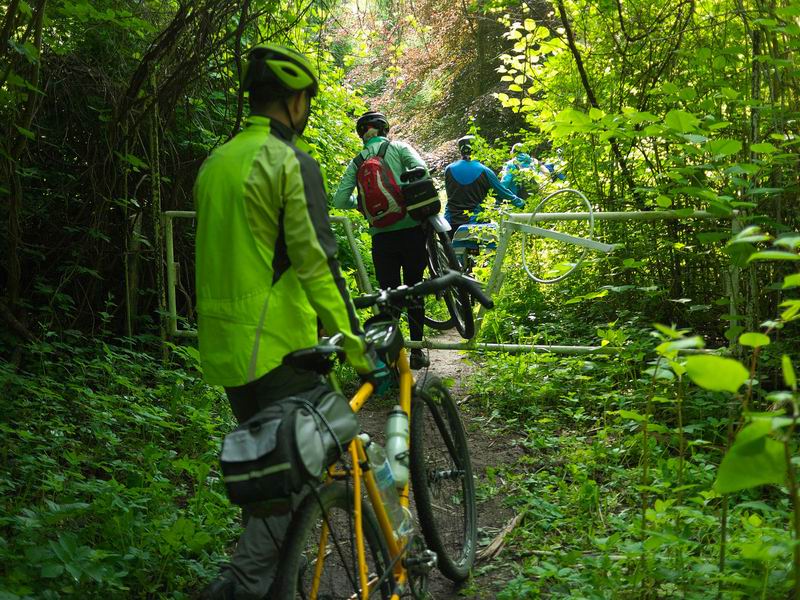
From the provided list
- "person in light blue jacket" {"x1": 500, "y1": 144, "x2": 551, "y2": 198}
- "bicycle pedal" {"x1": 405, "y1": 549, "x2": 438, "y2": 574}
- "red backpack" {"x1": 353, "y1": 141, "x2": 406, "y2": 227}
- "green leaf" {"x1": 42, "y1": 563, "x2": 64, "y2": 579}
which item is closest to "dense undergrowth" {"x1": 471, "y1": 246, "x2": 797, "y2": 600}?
"bicycle pedal" {"x1": 405, "y1": 549, "x2": 438, "y2": 574}

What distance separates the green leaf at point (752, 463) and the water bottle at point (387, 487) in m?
1.11

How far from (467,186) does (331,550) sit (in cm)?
772

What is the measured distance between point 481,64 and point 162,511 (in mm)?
14829

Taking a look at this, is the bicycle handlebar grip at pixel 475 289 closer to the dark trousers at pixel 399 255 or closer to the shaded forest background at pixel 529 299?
the shaded forest background at pixel 529 299

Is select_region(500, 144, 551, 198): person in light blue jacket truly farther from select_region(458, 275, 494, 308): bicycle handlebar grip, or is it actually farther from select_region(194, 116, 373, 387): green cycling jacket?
select_region(194, 116, 373, 387): green cycling jacket

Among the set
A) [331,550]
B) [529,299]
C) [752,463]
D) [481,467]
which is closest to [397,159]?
[529,299]

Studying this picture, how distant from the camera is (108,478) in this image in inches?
163

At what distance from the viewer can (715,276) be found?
17.6 feet

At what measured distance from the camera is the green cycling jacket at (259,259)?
229 cm

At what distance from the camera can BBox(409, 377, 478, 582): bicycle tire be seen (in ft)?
9.96

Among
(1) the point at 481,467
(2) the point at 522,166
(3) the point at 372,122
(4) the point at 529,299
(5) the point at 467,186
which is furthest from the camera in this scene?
(5) the point at 467,186

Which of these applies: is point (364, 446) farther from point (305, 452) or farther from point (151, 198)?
point (151, 198)

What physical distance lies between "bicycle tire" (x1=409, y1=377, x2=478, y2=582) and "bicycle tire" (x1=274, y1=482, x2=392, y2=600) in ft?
1.88

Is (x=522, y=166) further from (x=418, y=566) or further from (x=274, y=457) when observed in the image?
(x=274, y=457)
